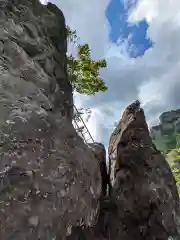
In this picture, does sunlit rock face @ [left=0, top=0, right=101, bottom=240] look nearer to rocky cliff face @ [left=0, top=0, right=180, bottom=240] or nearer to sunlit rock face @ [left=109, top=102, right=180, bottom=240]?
rocky cliff face @ [left=0, top=0, right=180, bottom=240]

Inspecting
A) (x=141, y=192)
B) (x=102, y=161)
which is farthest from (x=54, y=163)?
(x=102, y=161)

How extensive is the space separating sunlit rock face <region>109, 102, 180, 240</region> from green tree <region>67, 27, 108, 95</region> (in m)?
7.67

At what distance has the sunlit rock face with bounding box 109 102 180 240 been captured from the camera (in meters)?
7.70

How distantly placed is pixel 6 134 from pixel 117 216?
16.2ft

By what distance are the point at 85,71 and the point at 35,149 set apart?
12440mm

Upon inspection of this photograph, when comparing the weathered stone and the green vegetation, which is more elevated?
the green vegetation

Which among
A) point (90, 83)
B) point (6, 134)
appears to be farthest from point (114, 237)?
point (90, 83)

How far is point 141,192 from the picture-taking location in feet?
26.6

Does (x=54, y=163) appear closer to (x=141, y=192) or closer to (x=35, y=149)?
(x=35, y=149)

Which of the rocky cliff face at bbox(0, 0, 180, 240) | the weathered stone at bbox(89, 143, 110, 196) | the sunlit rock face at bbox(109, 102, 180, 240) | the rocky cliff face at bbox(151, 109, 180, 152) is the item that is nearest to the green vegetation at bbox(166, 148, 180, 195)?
the weathered stone at bbox(89, 143, 110, 196)

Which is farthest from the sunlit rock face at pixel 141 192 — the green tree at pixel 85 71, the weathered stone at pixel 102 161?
the green tree at pixel 85 71

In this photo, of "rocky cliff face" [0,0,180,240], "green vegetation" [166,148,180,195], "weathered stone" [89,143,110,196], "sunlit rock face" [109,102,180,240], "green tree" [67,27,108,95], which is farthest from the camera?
"green vegetation" [166,148,180,195]

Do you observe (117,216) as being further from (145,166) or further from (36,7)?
(36,7)

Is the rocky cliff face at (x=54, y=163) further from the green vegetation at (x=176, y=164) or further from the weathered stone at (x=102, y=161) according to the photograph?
the green vegetation at (x=176, y=164)
